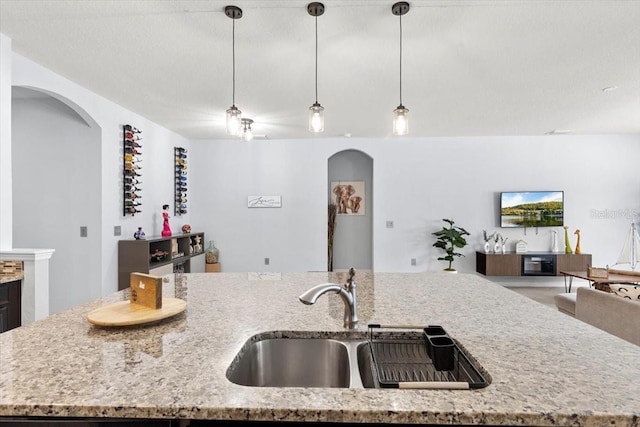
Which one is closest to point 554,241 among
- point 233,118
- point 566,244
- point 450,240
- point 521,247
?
point 566,244

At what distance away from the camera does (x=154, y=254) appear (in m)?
4.32

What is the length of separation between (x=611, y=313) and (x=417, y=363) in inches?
56.4

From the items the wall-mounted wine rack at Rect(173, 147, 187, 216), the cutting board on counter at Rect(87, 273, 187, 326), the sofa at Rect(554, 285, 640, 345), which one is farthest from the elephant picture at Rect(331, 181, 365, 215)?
the cutting board on counter at Rect(87, 273, 187, 326)

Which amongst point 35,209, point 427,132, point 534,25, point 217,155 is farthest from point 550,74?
point 35,209

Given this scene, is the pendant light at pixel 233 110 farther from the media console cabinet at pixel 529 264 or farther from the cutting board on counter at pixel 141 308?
the media console cabinet at pixel 529 264

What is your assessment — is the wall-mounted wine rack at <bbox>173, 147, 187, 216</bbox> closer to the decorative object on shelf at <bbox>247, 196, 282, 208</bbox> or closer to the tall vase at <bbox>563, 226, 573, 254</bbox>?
the decorative object on shelf at <bbox>247, 196, 282, 208</bbox>

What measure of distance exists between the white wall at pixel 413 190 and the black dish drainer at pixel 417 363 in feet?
15.9

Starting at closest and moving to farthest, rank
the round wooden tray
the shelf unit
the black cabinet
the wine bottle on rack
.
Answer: the round wooden tray
the black cabinet
the shelf unit
the wine bottle on rack

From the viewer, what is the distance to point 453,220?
19.4 feet

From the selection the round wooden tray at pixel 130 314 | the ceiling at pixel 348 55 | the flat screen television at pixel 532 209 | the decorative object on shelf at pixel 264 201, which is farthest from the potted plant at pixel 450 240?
the round wooden tray at pixel 130 314

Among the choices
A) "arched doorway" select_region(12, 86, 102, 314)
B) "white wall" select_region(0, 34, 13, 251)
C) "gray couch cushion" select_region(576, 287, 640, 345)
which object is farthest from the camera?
"arched doorway" select_region(12, 86, 102, 314)

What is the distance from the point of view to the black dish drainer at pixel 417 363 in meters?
0.86

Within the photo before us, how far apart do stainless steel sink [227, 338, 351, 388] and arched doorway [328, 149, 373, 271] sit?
5487 mm

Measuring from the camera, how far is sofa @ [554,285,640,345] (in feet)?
5.46
